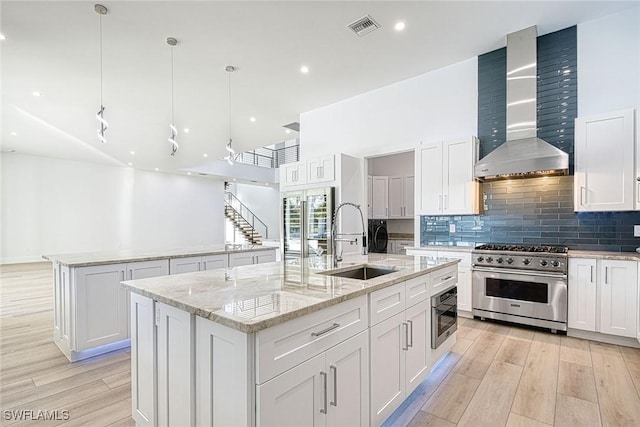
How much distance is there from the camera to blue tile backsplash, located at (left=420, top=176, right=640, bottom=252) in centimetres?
337

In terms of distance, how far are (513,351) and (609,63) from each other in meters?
3.30

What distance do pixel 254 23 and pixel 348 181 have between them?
2.60 meters

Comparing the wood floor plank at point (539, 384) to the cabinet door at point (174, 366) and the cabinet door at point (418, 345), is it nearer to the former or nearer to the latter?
the cabinet door at point (418, 345)

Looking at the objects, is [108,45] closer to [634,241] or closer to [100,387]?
[100,387]

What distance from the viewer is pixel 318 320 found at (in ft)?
4.41

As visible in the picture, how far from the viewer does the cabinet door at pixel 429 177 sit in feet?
14.0

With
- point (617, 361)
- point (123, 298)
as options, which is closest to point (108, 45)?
point (123, 298)

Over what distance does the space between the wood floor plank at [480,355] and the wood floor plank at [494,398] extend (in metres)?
0.07

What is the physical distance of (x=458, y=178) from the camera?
4.10 meters

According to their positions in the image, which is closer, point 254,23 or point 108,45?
point 254,23

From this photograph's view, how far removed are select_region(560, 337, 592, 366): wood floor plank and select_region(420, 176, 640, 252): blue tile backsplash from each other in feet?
3.51

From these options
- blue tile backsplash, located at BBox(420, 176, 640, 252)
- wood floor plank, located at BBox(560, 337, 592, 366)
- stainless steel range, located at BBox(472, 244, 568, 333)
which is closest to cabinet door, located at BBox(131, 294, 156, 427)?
wood floor plank, located at BBox(560, 337, 592, 366)

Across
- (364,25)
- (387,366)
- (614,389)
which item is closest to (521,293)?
(614,389)

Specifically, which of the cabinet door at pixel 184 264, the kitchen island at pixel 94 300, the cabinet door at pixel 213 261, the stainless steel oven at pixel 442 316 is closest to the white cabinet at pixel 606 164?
the stainless steel oven at pixel 442 316
